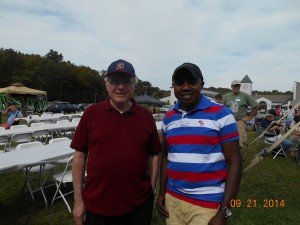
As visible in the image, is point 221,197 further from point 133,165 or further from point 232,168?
point 133,165

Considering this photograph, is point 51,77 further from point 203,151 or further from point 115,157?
point 203,151

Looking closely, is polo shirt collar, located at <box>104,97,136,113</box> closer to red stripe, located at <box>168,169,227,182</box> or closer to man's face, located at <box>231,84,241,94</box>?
red stripe, located at <box>168,169,227,182</box>

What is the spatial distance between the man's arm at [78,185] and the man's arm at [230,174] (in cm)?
96

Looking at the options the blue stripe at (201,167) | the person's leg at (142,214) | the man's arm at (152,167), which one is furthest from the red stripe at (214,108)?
the person's leg at (142,214)

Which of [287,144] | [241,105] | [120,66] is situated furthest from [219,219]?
[287,144]

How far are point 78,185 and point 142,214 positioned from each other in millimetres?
539

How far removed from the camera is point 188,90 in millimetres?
1931

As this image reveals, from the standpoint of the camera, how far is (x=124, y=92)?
2133 millimetres

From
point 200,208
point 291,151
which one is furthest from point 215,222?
point 291,151

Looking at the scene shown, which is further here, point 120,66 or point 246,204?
point 246,204

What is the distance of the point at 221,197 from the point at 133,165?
65 cm

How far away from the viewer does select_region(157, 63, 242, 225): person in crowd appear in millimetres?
1778
